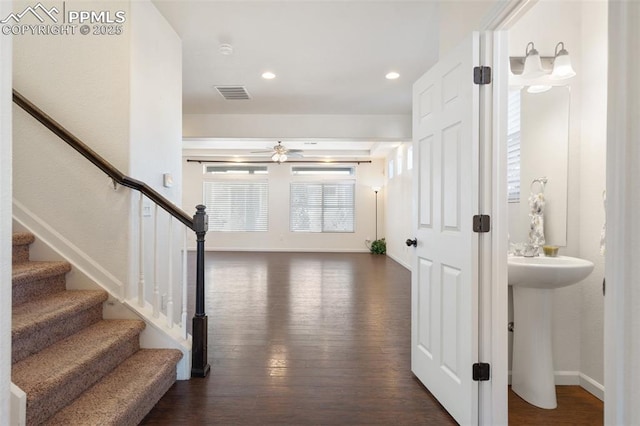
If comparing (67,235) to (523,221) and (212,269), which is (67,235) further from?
(212,269)

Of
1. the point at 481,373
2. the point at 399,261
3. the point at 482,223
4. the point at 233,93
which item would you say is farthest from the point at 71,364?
the point at 399,261

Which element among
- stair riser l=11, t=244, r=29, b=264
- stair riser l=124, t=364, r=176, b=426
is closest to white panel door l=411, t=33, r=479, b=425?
stair riser l=124, t=364, r=176, b=426

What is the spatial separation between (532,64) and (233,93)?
3651 mm

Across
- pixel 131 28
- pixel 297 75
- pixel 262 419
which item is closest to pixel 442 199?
pixel 262 419

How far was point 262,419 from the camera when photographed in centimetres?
190

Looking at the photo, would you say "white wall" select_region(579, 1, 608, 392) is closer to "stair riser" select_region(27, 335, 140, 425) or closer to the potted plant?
"stair riser" select_region(27, 335, 140, 425)

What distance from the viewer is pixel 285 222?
9836 millimetres

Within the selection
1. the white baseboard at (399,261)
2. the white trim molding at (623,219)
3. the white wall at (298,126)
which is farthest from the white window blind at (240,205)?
the white trim molding at (623,219)

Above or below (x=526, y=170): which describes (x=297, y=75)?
above

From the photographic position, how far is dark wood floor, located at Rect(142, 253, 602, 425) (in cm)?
196

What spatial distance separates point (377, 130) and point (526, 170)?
11.7ft

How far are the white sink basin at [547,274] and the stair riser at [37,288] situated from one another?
2.88 metres

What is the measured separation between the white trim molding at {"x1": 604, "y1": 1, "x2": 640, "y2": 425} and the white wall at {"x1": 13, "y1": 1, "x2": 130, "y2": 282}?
8.32 ft

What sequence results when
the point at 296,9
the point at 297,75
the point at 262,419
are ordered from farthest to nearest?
the point at 297,75
the point at 296,9
the point at 262,419
